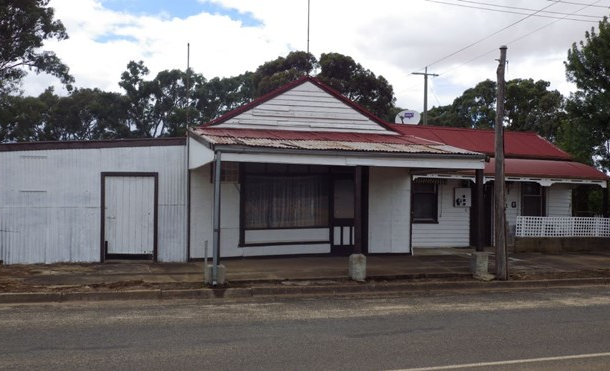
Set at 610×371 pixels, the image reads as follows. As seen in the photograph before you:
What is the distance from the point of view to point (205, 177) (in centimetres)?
1438

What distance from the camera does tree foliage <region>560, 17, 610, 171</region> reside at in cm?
1919

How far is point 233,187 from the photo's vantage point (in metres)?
14.6

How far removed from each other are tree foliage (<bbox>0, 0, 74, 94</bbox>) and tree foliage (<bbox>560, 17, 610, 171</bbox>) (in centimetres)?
2209

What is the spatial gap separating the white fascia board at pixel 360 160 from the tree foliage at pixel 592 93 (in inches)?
344

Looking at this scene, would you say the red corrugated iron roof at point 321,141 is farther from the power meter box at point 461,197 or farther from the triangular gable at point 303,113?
the power meter box at point 461,197

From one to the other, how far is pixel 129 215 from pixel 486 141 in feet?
41.2

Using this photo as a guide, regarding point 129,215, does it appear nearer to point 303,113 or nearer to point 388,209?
point 303,113

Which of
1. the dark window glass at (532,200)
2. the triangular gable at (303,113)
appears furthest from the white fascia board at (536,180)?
the triangular gable at (303,113)

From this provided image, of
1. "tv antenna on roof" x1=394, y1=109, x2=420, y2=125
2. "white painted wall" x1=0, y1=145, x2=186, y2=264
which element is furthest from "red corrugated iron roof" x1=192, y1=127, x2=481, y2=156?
"tv antenna on roof" x1=394, y1=109, x2=420, y2=125

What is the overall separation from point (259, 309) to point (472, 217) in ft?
36.5

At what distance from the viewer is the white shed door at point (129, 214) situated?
1365 cm

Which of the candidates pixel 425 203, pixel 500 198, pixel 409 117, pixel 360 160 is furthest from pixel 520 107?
pixel 360 160

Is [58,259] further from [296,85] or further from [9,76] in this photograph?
[9,76]

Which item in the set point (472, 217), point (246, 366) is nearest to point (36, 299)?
point (246, 366)
